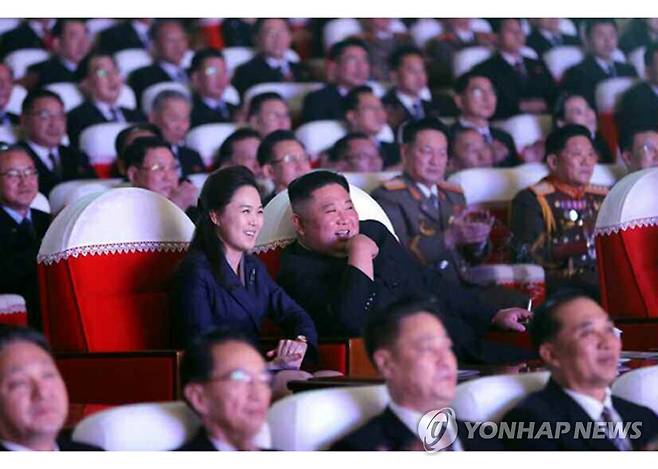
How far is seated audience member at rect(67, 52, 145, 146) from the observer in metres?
5.11

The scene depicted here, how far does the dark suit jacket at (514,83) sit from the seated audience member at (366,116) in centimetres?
47

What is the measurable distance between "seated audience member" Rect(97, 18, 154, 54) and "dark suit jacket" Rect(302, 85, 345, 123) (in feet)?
2.45

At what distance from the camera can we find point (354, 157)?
4.81 metres

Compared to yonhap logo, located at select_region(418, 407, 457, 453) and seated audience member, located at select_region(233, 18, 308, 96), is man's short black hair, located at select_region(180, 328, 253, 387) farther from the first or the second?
seated audience member, located at select_region(233, 18, 308, 96)

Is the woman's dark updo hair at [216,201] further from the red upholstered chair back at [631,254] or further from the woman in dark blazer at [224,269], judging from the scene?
the red upholstered chair back at [631,254]

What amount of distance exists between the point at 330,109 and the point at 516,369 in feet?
8.99

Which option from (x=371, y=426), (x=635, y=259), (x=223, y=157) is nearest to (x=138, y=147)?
(x=223, y=157)

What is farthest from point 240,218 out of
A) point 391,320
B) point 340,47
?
point 340,47

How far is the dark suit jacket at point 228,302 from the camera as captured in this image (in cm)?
290

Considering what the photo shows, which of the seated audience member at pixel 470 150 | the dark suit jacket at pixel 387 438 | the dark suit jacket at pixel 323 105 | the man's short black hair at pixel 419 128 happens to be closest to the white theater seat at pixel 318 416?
the dark suit jacket at pixel 387 438

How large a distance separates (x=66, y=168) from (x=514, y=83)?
5.94ft

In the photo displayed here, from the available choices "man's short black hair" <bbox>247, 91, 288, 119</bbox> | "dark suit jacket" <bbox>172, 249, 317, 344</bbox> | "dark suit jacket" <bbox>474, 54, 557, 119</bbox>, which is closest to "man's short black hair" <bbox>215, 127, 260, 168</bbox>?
"man's short black hair" <bbox>247, 91, 288, 119</bbox>

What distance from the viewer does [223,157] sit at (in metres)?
4.79

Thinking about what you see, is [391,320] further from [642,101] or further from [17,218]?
[642,101]
